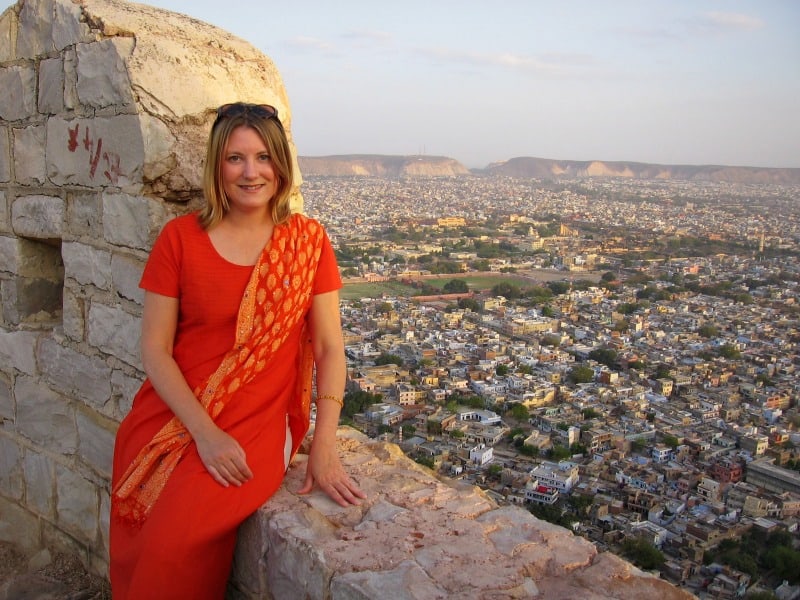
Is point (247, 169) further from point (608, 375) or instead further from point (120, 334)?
point (608, 375)

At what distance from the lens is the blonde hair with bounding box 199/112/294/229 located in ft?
5.59

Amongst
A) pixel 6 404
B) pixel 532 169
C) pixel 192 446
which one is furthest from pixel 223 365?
pixel 532 169

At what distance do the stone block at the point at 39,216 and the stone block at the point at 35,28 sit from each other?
47 centimetres

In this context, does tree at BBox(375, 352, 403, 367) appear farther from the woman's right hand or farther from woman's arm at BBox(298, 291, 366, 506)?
the woman's right hand

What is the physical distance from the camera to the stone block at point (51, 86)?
229cm

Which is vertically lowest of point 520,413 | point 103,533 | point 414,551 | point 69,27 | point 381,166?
point 520,413

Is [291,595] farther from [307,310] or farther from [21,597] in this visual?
[21,597]

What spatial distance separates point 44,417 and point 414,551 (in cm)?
161

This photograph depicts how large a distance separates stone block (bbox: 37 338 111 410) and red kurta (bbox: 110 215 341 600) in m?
0.55

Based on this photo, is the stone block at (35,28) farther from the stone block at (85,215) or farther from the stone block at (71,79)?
the stone block at (85,215)

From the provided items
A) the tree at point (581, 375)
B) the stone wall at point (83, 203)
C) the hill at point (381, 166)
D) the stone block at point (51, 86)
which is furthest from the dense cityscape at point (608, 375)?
the hill at point (381, 166)

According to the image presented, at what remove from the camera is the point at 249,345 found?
5.70ft

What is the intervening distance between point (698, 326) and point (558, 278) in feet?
→ 34.4

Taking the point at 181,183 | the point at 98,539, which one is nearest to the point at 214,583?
the point at 98,539
